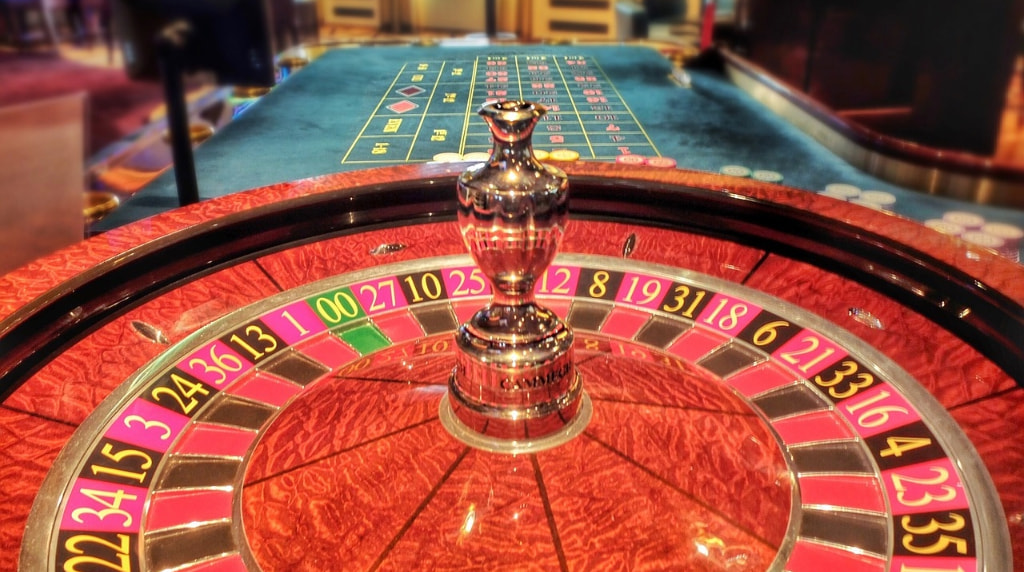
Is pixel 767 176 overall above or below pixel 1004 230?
above

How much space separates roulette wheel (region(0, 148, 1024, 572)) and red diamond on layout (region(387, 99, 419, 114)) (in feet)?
4.78

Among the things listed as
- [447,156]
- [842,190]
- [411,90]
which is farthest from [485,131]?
[842,190]

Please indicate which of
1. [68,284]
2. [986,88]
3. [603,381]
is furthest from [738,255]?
[986,88]

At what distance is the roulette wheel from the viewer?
0.91 meters

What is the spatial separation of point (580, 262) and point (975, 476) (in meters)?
0.85

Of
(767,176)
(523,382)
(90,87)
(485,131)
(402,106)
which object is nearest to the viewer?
(523,382)

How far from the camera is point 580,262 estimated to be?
1.64 meters

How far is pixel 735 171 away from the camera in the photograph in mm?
2529

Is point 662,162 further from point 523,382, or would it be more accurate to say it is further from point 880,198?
point 523,382

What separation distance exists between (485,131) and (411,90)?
Result: 32.7 inches

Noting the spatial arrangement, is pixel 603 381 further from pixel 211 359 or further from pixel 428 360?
pixel 211 359

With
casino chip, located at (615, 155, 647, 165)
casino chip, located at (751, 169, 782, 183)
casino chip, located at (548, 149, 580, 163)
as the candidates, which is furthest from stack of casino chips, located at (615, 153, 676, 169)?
casino chip, located at (751, 169, 782, 183)

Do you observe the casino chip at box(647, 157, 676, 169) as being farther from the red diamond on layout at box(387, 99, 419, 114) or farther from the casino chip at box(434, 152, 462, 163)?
the red diamond on layout at box(387, 99, 419, 114)

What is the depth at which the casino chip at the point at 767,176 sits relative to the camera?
251 centimetres
